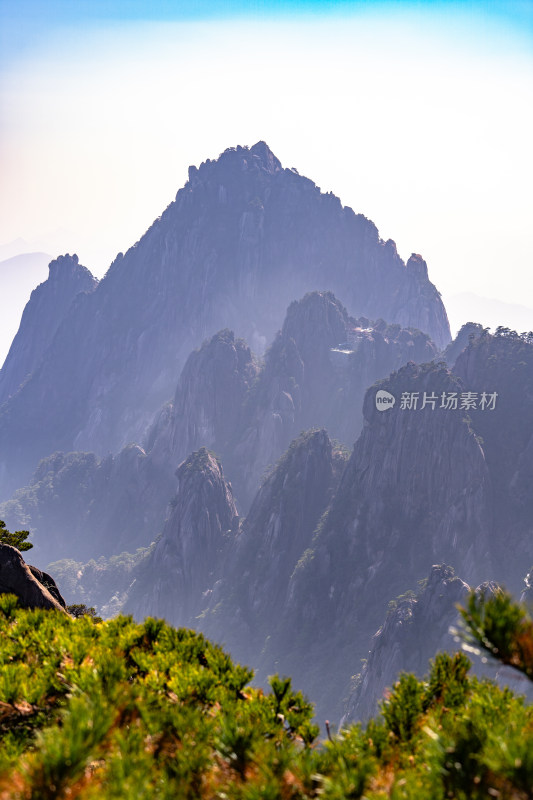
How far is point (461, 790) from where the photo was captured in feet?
31.5

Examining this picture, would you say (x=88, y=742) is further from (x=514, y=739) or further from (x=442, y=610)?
(x=442, y=610)

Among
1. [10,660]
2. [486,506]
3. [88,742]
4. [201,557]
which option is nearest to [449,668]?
[88,742]

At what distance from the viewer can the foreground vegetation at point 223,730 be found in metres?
9.30

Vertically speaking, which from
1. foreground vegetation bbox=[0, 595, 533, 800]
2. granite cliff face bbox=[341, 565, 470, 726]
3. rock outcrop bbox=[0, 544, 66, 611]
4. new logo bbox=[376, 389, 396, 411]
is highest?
new logo bbox=[376, 389, 396, 411]

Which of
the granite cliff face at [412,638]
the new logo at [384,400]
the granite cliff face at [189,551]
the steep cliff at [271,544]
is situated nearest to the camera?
the granite cliff face at [412,638]

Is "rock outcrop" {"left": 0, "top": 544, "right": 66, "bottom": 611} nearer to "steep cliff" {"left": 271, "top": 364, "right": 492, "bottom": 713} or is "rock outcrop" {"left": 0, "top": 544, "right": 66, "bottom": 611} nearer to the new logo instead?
"steep cliff" {"left": 271, "top": 364, "right": 492, "bottom": 713}

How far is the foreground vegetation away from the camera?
930cm

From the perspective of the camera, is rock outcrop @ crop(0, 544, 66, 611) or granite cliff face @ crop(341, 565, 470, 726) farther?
granite cliff face @ crop(341, 565, 470, 726)

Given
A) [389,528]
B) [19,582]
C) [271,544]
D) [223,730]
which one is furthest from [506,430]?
[223,730]

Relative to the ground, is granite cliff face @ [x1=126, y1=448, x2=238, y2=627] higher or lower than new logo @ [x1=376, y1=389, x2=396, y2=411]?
lower

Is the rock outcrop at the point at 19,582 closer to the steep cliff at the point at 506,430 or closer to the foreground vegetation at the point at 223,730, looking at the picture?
the foreground vegetation at the point at 223,730

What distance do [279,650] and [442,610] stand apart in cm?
5465

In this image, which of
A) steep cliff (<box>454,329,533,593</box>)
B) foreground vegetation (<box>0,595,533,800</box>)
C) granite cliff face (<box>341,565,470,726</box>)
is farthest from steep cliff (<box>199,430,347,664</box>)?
foreground vegetation (<box>0,595,533,800</box>)

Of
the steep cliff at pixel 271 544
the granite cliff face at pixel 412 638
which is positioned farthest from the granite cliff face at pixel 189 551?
the granite cliff face at pixel 412 638
